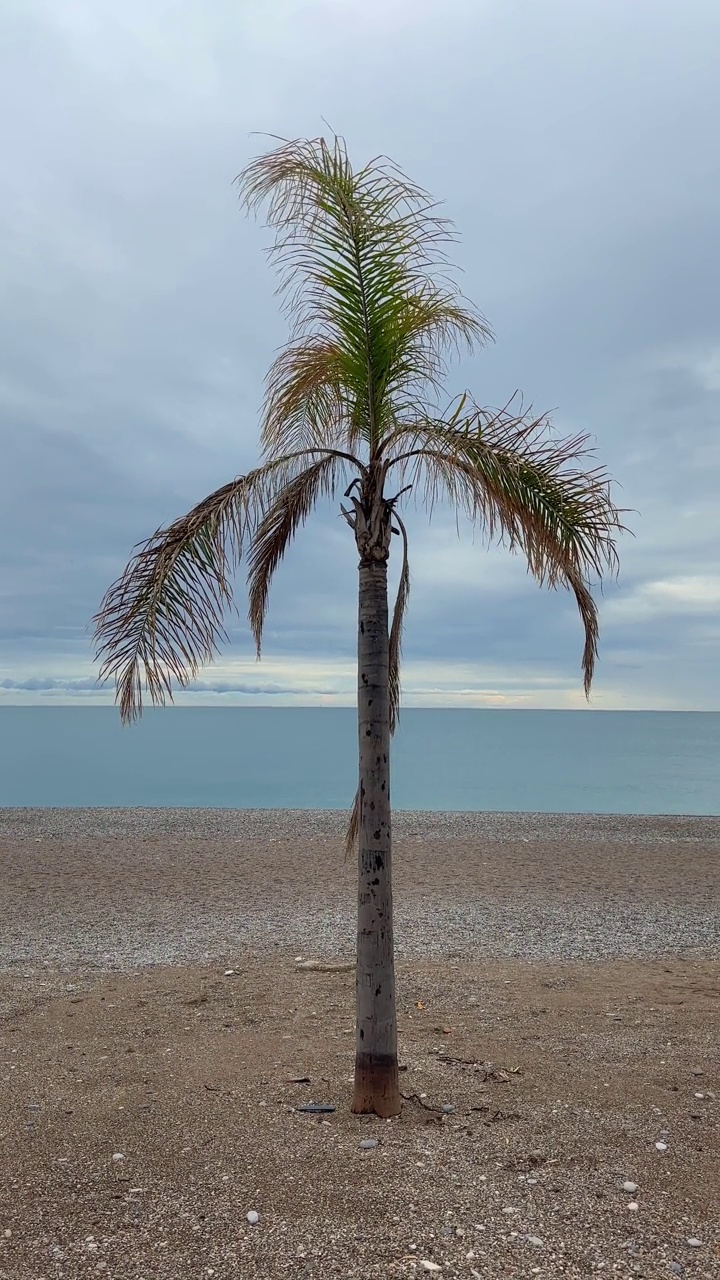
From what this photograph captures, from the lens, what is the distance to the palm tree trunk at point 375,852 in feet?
16.1

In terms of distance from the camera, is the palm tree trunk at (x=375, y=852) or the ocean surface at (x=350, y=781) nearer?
the palm tree trunk at (x=375, y=852)

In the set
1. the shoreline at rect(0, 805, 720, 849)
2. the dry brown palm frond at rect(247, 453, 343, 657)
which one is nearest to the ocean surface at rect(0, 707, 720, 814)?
the shoreline at rect(0, 805, 720, 849)

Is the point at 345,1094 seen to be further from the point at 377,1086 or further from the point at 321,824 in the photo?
the point at 321,824

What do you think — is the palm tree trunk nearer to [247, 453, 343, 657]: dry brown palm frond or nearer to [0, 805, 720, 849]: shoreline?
[247, 453, 343, 657]: dry brown palm frond

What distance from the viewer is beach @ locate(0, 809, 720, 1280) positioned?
3.84 m

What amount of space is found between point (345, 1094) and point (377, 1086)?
0.45 m

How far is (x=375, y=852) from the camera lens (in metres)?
4.93

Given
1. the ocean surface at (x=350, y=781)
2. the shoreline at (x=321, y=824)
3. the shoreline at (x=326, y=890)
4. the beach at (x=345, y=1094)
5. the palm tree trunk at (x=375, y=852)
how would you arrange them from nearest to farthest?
the beach at (x=345, y=1094) → the palm tree trunk at (x=375, y=852) → the shoreline at (x=326, y=890) → the shoreline at (x=321, y=824) → the ocean surface at (x=350, y=781)

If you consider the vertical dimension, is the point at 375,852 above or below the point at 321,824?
above

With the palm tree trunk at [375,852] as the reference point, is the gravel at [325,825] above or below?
below

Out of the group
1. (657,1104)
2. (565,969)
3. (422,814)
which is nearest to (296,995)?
(565,969)

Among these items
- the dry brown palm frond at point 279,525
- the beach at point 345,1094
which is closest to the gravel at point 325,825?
the beach at point 345,1094

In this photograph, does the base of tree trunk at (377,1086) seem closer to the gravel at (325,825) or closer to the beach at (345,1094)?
the beach at (345,1094)

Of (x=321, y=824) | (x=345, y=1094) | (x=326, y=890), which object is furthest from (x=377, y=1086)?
(x=321, y=824)
